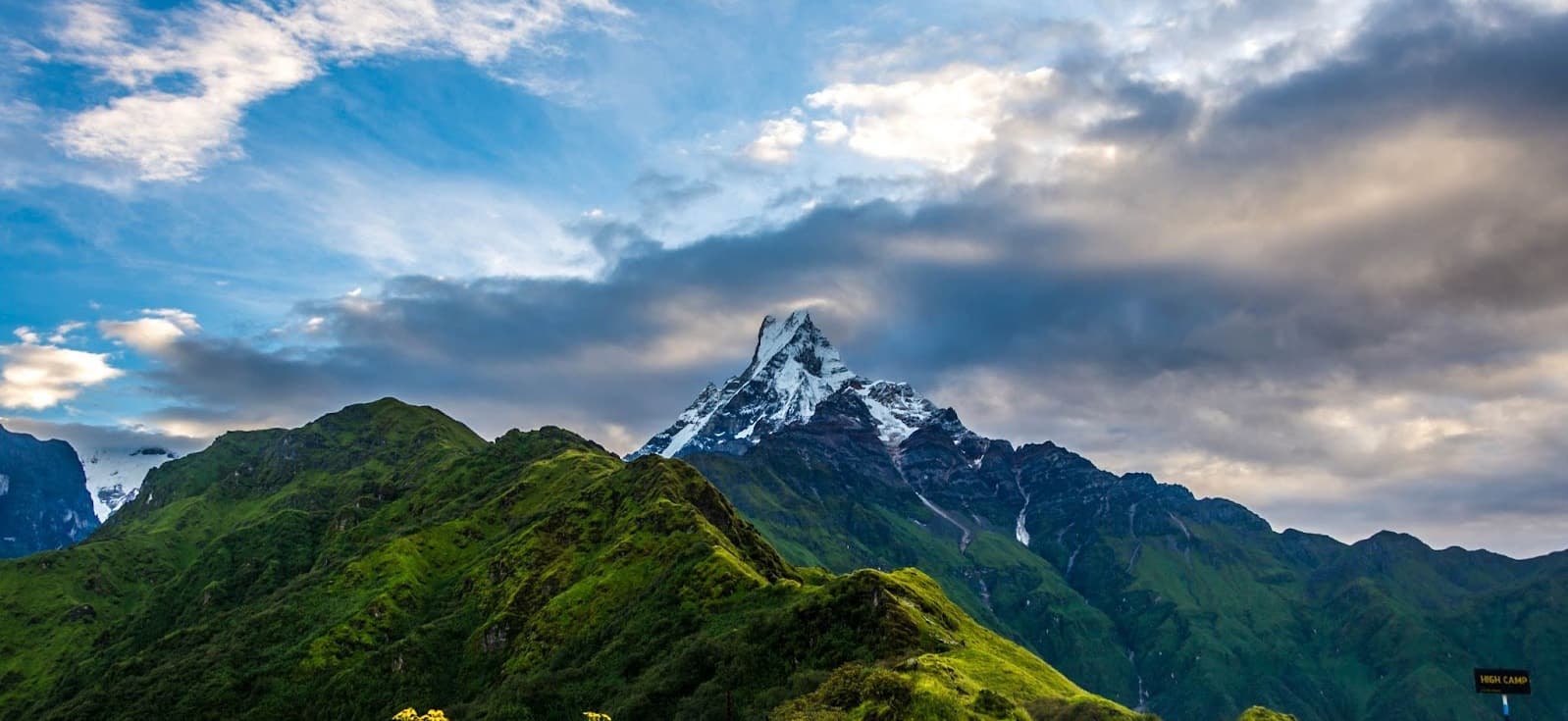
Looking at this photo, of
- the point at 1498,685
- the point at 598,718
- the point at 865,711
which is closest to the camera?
the point at 598,718

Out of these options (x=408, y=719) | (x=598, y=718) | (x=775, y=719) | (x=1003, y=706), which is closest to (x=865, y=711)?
(x=775, y=719)

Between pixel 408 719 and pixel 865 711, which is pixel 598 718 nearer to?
pixel 408 719

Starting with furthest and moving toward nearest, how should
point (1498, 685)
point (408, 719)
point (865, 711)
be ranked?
point (1498, 685), point (865, 711), point (408, 719)

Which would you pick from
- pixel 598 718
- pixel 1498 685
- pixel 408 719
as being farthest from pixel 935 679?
pixel 408 719

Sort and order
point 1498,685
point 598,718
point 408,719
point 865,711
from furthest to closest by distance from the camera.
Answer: point 1498,685 < point 865,711 < point 598,718 < point 408,719

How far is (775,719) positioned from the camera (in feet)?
571

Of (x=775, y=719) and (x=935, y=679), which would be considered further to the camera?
(x=935, y=679)

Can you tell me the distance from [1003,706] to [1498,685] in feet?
284

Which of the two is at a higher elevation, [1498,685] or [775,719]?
[1498,685]

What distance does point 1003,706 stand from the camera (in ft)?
600

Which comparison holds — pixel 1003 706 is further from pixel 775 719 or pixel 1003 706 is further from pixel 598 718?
pixel 598 718

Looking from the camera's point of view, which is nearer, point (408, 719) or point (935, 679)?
point (408, 719)

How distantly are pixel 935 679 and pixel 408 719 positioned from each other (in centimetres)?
13185

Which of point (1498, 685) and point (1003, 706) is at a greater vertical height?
point (1498, 685)
